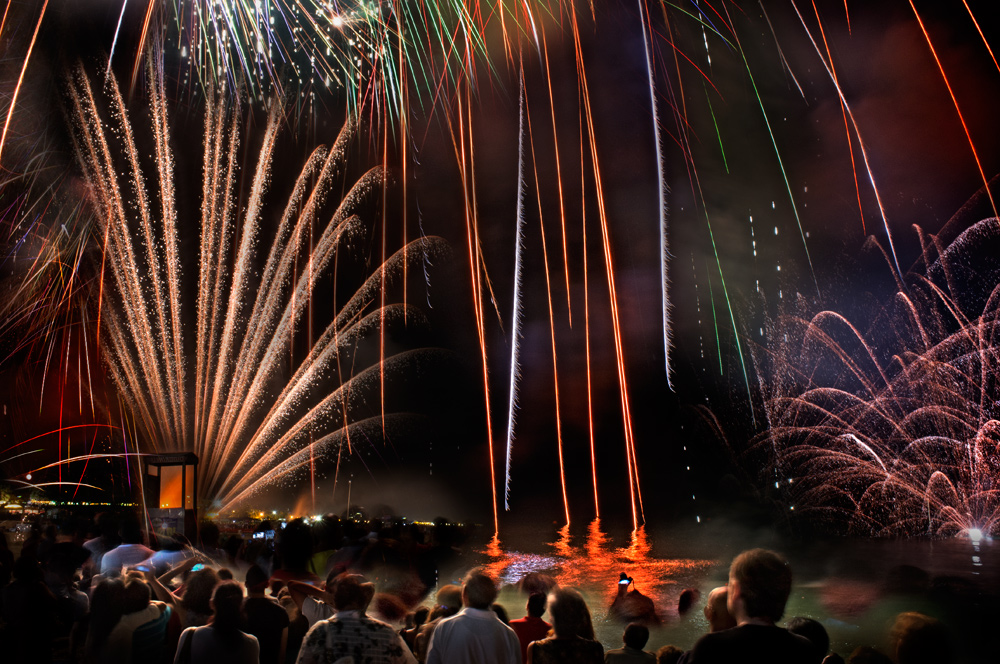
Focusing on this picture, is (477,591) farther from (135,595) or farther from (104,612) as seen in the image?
(104,612)

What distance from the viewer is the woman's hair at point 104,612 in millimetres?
4578

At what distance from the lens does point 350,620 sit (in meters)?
3.87

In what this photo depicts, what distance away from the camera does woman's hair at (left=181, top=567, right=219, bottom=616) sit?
477cm

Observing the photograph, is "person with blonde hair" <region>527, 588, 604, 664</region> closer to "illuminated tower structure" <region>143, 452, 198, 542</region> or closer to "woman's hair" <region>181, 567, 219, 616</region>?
"woman's hair" <region>181, 567, 219, 616</region>

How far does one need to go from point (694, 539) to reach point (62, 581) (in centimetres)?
6463

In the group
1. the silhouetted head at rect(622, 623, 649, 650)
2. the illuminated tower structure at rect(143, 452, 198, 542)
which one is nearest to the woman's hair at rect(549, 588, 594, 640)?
the silhouetted head at rect(622, 623, 649, 650)

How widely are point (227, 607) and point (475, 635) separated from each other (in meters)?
1.40

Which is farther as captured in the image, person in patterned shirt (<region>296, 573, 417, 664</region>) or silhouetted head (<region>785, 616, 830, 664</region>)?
silhouetted head (<region>785, 616, 830, 664</region>)

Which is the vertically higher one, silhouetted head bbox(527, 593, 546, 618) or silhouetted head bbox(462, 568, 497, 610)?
silhouetted head bbox(462, 568, 497, 610)

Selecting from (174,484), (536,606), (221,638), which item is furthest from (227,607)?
(174,484)

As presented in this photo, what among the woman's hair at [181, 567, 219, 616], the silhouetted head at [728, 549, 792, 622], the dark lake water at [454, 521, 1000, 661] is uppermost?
the silhouetted head at [728, 549, 792, 622]

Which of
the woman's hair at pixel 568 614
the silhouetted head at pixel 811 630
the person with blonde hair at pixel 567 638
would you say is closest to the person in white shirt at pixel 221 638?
the person with blonde hair at pixel 567 638

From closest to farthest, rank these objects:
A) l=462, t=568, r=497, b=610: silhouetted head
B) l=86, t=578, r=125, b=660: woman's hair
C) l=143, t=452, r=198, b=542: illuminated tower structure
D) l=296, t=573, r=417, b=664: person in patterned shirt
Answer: l=296, t=573, r=417, b=664: person in patterned shirt, l=462, t=568, r=497, b=610: silhouetted head, l=86, t=578, r=125, b=660: woman's hair, l=143, t=452, r=198, b=542: illuminated tower structure

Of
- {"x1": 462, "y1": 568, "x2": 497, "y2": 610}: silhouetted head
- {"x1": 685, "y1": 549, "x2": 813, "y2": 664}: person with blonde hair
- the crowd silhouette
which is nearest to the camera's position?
{"x1": 685, "y1": 549, "x2": 813, "y2": 664}: person with blonde hair
